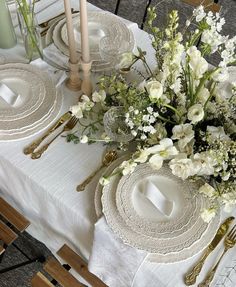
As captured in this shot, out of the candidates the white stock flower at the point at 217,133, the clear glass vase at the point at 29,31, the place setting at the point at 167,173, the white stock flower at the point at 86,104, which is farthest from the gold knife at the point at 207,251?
the clear glass vase at the point at 29,31

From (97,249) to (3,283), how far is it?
0.90m

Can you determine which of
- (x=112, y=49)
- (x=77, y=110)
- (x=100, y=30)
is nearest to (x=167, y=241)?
(x=77, y=110)

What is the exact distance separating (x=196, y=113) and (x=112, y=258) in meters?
0.41

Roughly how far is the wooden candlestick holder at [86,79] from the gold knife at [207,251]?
55 centimetres

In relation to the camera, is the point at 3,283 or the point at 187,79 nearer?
the point at 187,79

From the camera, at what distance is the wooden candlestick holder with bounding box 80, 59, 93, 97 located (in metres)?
1.14

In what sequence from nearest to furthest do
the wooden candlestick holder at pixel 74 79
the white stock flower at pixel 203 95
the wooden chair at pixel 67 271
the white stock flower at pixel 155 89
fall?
the white stock flower at pixel 155 89 < the white stock flower at pixel 203 95 < the wooden chair at pixel 67 271 < the wooden candlestick holder at pixel 74 79

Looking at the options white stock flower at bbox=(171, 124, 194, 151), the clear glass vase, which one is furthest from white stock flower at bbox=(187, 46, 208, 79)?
the clear glass vase

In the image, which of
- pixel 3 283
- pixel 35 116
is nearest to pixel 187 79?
pixel 35 116

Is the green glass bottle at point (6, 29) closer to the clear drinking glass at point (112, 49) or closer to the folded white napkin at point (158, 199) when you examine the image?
the clear drinking glass at point (112, 49)

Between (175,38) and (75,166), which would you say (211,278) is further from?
(175,38)

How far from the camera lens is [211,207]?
0.90 metres

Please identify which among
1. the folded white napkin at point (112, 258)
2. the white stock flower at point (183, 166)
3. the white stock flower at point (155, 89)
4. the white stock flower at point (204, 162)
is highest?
the white stock flower at point (155, 89)

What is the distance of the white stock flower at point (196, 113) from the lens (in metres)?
0.90
